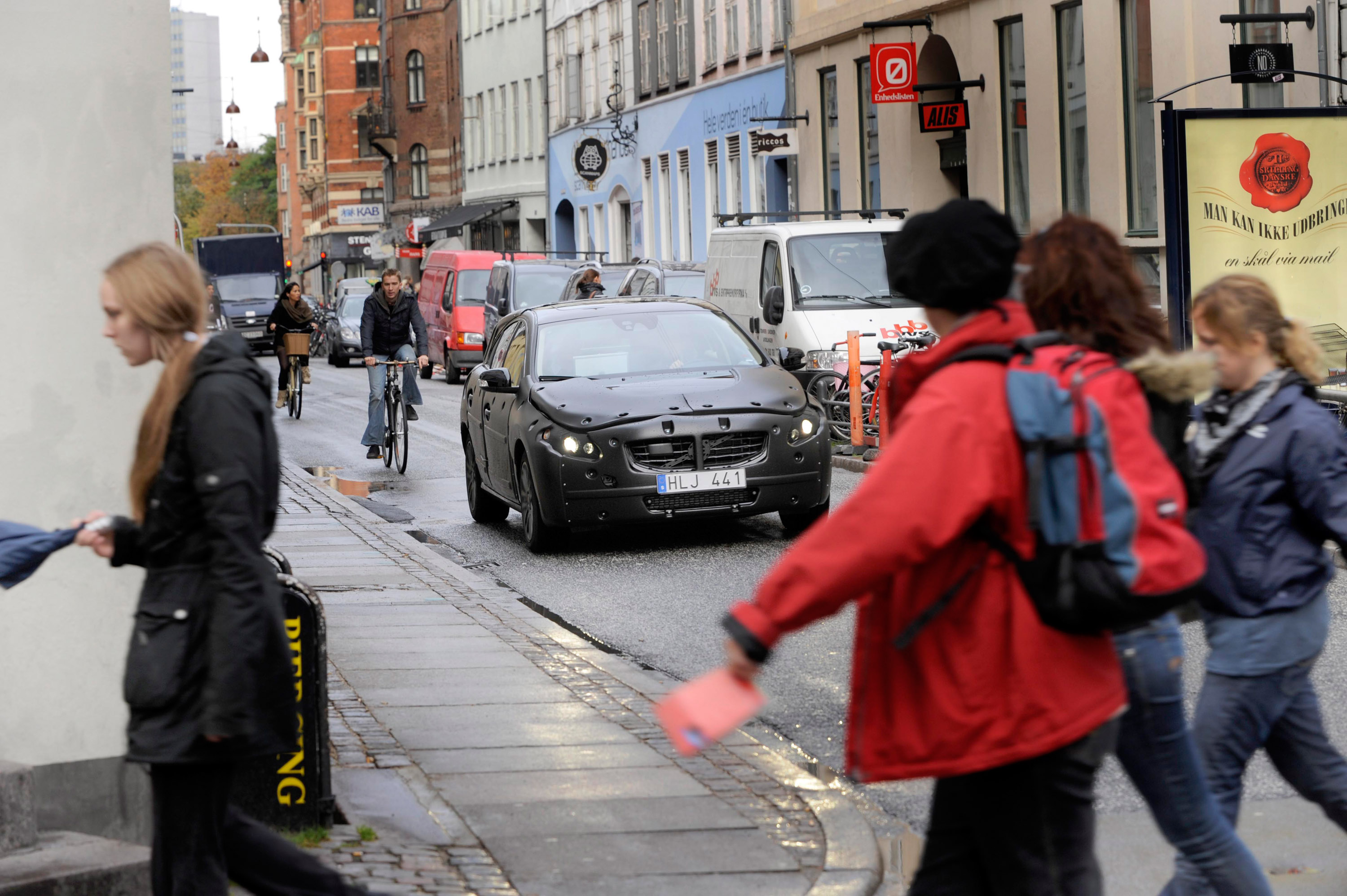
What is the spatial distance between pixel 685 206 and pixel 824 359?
88.7ft

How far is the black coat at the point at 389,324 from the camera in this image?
20.1 meters

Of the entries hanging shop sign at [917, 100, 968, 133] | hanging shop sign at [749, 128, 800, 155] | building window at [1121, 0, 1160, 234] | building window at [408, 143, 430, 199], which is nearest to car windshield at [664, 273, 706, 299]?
hanging shop sign at [917, 100, 968, 133]

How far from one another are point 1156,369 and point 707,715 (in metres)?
1.34

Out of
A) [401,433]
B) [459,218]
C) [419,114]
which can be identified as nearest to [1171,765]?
[401,433]

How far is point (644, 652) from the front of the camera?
9438mm

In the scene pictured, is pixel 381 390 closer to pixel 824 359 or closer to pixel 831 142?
pixel 824 359

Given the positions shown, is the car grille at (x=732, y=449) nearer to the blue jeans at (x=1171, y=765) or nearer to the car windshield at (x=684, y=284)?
the blue jeans at (x=1171, y=765)

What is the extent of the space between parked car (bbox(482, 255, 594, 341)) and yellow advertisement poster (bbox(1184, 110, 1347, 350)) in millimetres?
18538

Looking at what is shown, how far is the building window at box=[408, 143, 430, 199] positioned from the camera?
87.0 meters

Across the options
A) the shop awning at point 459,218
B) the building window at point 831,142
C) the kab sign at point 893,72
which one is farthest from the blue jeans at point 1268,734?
the shop awning at point 459,218

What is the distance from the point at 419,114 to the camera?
285ft

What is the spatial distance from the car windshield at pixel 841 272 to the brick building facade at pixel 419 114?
A: 60.7 m

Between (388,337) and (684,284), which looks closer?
(388,337)

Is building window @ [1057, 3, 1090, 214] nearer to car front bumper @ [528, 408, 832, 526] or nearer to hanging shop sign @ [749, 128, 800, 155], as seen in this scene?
hanging shop sign @ [749, 128, 800, 155]
